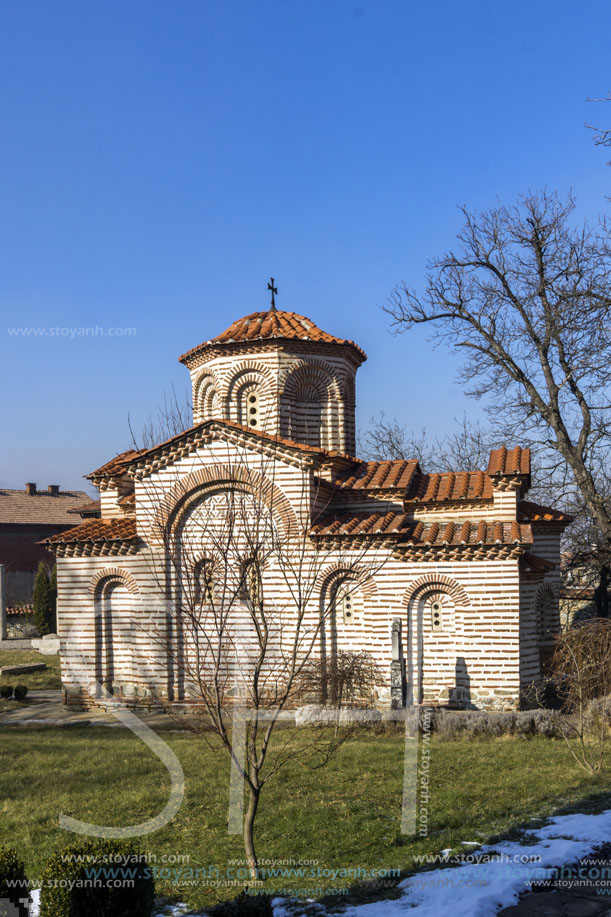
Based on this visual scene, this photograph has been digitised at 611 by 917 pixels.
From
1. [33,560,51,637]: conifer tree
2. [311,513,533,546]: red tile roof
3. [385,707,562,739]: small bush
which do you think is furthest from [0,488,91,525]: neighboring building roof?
[385,707,562,739]: small bush

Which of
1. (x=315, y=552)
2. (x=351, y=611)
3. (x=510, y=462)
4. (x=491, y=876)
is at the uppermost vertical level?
(x=510, y=462)

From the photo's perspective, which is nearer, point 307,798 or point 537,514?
point 307,798

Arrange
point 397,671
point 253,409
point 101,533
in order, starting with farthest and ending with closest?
1. point 253,409
2. point 101,533
3. point 397,671

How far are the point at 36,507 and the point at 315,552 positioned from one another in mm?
27718

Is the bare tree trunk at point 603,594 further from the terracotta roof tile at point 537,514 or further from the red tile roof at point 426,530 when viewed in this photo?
the red tile roof at point 426,530

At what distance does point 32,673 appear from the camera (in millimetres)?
19984

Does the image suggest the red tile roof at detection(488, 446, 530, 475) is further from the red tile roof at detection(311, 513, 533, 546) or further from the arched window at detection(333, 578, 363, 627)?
the arched window at detection(333, 578, 363, 627)

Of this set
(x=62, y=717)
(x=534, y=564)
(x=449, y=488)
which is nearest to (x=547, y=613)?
(x=534, y=564)

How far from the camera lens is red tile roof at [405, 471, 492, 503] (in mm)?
14531

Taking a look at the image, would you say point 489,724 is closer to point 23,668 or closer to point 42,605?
point 23,668

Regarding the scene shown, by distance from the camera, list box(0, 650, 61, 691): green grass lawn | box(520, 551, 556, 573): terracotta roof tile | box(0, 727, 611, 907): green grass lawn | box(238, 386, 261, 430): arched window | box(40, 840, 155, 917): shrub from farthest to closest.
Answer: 1. box(0, 650, 61, 691): green grass lawn
2. box(238, 386, 261, 430): arched window
3. box(520, 551, 556, 573): terracotta roof tile
4. box(0, 727, 611, 907): green grass lawn
5. box(40, 840, 155, 917): shrub

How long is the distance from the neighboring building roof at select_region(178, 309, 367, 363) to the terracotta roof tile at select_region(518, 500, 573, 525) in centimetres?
478

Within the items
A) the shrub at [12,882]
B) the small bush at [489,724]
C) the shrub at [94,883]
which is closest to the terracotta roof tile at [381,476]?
the small bush at [489,724]

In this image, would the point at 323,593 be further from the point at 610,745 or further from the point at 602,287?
the point at 602,287
